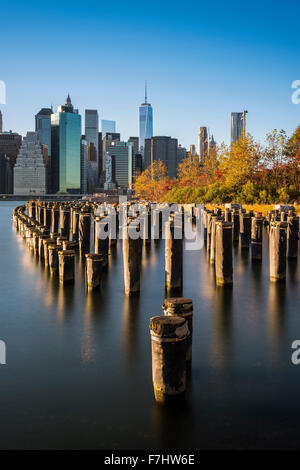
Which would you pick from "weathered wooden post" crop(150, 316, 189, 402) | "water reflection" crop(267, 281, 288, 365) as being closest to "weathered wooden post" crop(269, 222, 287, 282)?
"water reflection" crop(267, 281, 288, 365)

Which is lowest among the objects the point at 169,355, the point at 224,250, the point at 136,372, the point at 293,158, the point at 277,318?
the point at 136,372

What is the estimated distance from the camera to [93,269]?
11.8 metres

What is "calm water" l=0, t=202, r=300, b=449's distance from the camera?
498cm

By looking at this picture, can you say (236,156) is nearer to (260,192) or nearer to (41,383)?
(260,192)

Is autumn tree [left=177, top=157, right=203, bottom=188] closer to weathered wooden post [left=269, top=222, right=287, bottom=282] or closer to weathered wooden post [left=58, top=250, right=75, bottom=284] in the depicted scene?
weathered wooden post [left=269, top=222, right=287, bottom=282]

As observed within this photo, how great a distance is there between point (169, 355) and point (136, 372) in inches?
59.7

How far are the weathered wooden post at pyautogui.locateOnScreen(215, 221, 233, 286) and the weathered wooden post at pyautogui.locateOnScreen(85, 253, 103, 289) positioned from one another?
319 cm

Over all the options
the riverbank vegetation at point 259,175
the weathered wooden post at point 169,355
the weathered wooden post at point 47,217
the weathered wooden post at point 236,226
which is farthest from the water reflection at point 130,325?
the riverbank vegetation at point 259,175

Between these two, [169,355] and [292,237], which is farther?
[292,237]

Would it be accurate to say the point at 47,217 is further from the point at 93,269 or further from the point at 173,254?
the point at 173,254

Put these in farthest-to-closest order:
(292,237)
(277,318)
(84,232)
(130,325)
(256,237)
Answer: (84,232), (256,237), (292,237), (277,318), (130,325)

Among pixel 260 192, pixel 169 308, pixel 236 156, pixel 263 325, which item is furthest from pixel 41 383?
pixel 236 156

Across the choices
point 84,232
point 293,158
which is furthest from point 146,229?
point 293,158

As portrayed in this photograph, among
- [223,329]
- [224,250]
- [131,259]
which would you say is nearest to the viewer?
[223,329]
